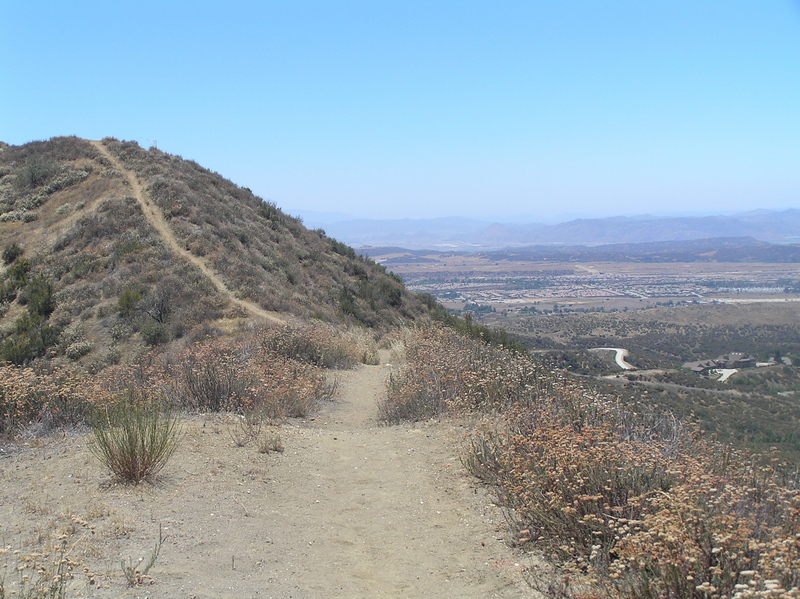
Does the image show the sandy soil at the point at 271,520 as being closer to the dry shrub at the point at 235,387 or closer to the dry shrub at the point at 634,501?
the dry shrub at the point at 634,501

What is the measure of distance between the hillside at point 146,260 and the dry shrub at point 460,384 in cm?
891

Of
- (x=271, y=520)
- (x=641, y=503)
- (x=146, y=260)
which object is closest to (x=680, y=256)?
(x=146, y=260)

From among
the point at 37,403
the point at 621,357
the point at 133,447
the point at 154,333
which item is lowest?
the point at 621,357

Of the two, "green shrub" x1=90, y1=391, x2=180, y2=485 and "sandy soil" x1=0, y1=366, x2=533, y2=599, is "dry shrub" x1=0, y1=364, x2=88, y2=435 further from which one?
"green shrub" x1=90, y1=391, x2=180, y2=485

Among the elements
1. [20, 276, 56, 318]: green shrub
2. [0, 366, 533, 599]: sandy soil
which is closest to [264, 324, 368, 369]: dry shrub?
[0, 366, 533, 599]: sandy soil

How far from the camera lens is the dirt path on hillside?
17875 millimetres

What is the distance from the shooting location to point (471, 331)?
597 inches

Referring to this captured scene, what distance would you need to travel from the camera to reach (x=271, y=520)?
469 centimetres

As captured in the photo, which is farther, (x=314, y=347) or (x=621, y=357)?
(x=621, y=357)

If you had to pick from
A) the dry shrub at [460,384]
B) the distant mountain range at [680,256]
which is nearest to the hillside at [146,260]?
the dry shrub at [460,384]

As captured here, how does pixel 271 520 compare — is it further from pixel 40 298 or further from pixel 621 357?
pixel 621 357

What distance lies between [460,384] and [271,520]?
153 inches

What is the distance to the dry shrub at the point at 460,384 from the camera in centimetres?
731

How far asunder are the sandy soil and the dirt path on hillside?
1099 centimetres
